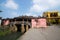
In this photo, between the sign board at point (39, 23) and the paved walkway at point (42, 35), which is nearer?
the paved walkway at point (42, 35)

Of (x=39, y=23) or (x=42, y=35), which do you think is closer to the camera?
(x=42, y=35)

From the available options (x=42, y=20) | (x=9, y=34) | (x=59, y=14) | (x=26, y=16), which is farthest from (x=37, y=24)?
(x=59, y=14)

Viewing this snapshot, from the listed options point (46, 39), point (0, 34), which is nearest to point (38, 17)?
point (0, 34)

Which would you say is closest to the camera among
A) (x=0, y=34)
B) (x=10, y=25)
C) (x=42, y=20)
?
(x=0, y=34)

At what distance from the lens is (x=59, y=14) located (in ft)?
118

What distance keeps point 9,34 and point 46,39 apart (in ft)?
37.8

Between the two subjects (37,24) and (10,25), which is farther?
(10,25)

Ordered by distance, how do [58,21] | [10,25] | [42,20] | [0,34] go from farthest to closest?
[58,21] → [10,25] → [42,20] → [0,34]

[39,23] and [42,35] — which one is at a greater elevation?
[39,23]

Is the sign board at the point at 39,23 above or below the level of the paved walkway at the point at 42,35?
above

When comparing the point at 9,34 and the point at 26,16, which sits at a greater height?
the point at 26,16

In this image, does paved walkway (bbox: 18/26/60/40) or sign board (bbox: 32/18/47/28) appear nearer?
paved walkway (bbox: 18/26/60/40)

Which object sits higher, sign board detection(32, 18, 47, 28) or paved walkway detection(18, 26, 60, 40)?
sign board detection(32, 18, 47, 28)

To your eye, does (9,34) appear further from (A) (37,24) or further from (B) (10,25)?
(A) (37,24)
